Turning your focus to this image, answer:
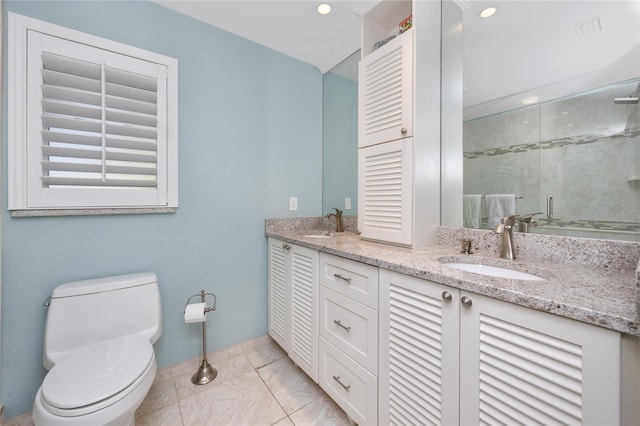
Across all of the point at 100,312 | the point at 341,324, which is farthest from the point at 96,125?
the point at 341,324

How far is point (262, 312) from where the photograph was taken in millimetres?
2047

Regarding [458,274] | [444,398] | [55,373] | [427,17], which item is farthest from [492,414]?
[427,17]

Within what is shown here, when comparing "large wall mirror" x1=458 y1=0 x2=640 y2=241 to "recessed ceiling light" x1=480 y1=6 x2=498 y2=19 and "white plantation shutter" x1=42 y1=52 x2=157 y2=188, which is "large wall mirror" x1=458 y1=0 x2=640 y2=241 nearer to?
"recessed ceiling light" x1=480 y1=6 x2=498 y2=19

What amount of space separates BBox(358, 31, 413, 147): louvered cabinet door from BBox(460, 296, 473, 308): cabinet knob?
861mm

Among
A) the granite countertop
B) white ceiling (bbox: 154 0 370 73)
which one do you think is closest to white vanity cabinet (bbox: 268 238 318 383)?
the granite countertop

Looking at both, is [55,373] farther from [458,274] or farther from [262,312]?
[458,274]

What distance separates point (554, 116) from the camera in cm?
117

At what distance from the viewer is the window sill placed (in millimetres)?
1282

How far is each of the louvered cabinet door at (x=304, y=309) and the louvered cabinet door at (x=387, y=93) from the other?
798 millimetres

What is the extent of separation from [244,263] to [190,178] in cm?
73

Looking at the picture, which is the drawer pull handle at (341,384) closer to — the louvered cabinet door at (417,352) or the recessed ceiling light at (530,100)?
the louvered cabinet door at (417,352)

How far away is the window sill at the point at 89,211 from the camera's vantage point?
128 centimetres

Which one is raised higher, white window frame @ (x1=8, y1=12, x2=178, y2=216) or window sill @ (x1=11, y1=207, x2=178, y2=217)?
white window frame @ (x1=8, y1=12, x2=178, y2=216)

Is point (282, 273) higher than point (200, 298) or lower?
higher
